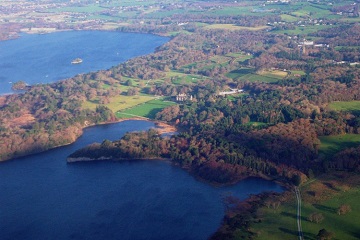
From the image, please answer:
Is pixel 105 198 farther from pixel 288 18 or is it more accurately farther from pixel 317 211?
pixel 288 18

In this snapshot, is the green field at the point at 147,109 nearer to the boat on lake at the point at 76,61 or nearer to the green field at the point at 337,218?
the green field at the point at 337,218

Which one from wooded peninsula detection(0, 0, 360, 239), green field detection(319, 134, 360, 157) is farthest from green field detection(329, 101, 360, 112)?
green field detection(319, 134, 360, 157)

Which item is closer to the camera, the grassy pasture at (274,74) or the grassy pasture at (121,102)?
the grassy pasture at (121,102)

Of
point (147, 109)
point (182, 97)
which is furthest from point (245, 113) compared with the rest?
point (147, 109)

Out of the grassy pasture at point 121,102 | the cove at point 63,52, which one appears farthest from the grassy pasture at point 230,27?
the grassy pasture at point 121,102

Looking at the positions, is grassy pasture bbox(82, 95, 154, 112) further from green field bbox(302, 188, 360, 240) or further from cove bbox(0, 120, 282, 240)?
green field bbox(302, 188, 360, 240)

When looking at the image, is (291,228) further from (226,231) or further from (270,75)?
(270,75)
